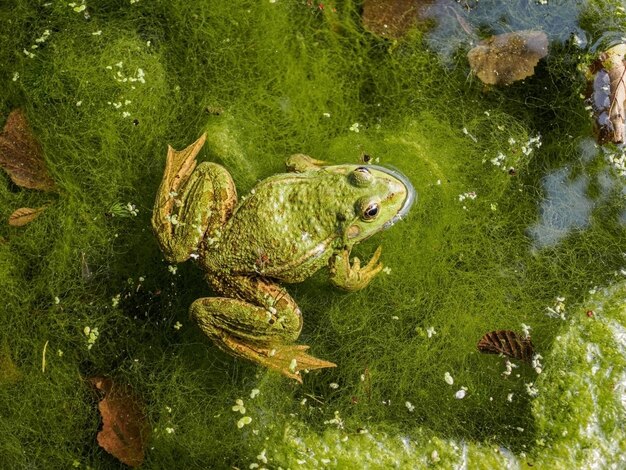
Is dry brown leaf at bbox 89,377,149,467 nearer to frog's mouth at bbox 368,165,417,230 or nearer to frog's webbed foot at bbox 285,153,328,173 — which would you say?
frog's webbed foot at bbox 285,153,328,173

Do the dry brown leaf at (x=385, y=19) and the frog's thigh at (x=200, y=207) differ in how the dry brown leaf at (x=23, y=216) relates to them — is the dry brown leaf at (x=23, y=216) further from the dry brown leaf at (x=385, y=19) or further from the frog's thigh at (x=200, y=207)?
the dry brown leaf at (x=385, y=19)

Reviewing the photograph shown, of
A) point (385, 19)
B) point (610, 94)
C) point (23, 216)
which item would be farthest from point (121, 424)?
point (610, 94)

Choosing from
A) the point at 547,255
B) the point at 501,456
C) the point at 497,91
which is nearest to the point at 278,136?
the point at 497,91

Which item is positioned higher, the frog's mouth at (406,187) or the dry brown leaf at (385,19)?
the dry brown leaf at (385,19)

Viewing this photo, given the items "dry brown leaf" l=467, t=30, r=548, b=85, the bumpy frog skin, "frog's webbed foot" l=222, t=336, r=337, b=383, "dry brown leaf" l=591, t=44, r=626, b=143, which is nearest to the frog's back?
the bumpy frog skin

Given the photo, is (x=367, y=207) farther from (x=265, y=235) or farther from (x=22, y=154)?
(x=22, y=154)

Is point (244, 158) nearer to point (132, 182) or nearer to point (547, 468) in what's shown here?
point (132, 182)

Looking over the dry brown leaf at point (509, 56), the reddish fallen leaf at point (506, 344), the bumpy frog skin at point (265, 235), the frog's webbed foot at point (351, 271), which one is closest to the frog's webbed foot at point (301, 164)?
the bumpy frog skin at point (265, 235)
